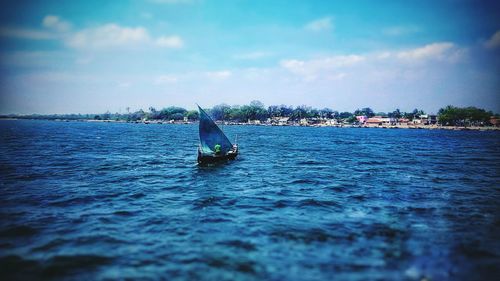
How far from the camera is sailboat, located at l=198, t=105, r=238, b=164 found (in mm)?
39906

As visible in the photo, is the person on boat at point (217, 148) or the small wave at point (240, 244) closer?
the small wave at point (240, 244)

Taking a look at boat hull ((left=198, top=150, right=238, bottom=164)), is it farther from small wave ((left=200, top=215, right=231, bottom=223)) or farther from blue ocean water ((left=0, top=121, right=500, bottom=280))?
small wave ((left=200, top=215, right=231, bottom=223))

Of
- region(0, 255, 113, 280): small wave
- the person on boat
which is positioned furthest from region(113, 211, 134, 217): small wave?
the person on boat

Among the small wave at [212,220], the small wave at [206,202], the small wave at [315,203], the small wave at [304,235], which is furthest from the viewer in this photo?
the small wave at [315,203]

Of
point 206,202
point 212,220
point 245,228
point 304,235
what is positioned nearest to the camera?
point 304,235

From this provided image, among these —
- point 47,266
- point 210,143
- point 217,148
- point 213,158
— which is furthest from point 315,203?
point 210,143

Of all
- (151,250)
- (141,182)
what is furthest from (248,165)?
(151,250)

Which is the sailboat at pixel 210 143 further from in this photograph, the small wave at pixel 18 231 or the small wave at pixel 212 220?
the small wave at pixel 18 231

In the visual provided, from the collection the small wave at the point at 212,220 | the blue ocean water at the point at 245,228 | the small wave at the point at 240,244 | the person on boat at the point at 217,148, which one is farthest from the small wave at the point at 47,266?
the person on boat at the point at 217,148

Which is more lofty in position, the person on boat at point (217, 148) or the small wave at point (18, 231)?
the person on boat at point (217, 148)

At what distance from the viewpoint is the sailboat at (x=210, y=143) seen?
39.9m

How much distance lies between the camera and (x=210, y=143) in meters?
42.4

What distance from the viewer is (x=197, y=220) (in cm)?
1878

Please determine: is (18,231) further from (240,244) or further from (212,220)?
(240,244)
